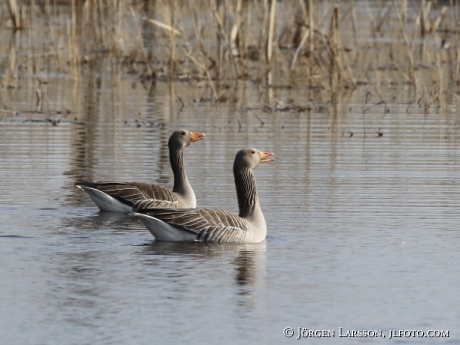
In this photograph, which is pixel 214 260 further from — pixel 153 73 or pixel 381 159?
pixel 153 73

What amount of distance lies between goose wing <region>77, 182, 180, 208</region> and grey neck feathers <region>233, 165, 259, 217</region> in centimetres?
150

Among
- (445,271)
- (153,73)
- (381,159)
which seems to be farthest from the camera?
(153,73)

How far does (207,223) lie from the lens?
11.7 metres

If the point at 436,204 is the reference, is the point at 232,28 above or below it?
above

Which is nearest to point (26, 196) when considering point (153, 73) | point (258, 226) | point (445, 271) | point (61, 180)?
point (61, 180)

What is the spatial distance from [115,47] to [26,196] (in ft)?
52.5

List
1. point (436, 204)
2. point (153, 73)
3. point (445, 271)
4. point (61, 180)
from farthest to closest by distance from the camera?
point (153, 73) → point (61, 180) → point (436, 204) → point (445, 271)

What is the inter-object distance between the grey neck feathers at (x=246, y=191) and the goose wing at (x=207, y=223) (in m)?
0.40

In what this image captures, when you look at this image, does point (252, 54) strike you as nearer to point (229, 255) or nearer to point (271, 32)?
point (271, 32)

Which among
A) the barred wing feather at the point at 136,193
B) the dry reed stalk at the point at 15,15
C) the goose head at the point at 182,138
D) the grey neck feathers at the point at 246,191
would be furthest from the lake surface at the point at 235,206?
the dry reed stalk at the point at 15,15

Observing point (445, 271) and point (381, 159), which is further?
point (381, 159)

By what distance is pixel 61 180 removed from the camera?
15.6 m

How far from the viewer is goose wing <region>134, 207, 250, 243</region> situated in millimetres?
→ 11617

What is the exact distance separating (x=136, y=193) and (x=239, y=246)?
95.3 inches
